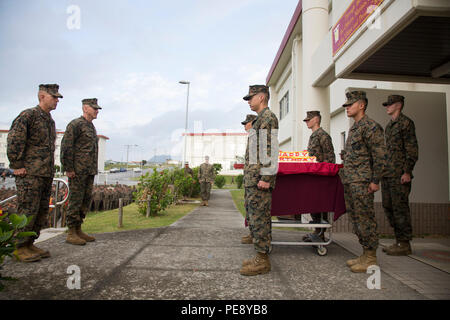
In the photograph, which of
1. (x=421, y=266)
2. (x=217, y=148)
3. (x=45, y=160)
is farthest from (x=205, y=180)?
(x=217, y=148)

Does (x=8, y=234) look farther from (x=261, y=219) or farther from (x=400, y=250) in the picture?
(x=400, y=250)

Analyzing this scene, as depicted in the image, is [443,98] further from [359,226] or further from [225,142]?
[225,142]

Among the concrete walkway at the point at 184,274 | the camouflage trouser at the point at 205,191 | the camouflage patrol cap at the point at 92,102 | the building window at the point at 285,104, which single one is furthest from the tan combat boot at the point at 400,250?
the building window at the point at 285,104

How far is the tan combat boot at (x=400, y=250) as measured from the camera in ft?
12.0

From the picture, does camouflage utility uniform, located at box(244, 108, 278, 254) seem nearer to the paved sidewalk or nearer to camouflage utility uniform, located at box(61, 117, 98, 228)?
the paved sidewalk

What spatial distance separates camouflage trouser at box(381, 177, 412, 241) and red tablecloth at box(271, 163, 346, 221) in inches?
40.9

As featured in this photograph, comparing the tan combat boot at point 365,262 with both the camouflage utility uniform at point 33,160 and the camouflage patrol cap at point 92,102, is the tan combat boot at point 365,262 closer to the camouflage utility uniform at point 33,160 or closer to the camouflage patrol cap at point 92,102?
the camouflage utility uniform at point 33,160

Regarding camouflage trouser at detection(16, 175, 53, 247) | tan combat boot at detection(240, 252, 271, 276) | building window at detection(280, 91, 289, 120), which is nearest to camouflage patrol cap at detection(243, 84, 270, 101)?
A: tan combat boot at detection(240, 252, 271, 276)

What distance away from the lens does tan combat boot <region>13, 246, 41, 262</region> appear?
9.53ft

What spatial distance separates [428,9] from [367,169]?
6.12ft

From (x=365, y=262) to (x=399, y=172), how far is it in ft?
5.74

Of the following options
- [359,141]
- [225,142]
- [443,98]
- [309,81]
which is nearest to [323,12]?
[309,81]

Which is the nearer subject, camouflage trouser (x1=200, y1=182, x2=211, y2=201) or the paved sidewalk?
the paved sidewalk
